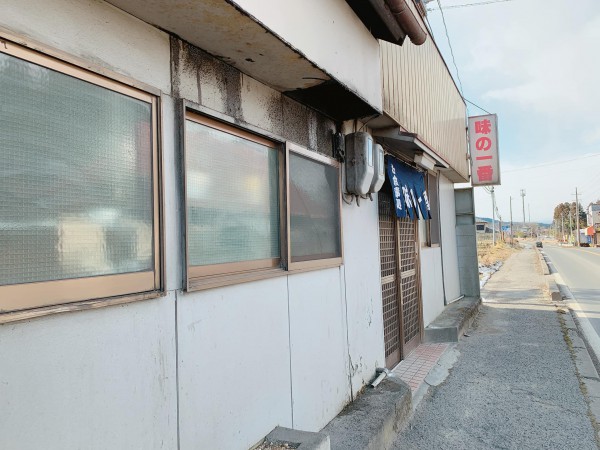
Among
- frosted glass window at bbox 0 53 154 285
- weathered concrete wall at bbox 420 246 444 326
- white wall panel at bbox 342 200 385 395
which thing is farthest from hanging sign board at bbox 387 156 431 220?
frosted glass window at bbox 0 53 154 285

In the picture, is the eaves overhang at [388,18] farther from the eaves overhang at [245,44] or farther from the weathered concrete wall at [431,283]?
the weathered concrete wall at [431,283]

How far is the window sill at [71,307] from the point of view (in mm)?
1658

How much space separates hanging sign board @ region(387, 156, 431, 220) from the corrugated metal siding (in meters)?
0.60

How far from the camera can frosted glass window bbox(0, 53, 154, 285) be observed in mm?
1761

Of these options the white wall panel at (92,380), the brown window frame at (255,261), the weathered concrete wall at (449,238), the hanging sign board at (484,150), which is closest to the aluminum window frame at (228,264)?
the brown window frame at (255,261)

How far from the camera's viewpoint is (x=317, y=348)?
13.0 ft

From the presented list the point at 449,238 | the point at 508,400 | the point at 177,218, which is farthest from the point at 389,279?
the point at 449,238

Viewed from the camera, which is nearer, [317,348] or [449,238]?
[317,348]

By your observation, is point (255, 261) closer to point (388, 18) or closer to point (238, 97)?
point (238, 97)

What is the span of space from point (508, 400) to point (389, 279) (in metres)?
2.30

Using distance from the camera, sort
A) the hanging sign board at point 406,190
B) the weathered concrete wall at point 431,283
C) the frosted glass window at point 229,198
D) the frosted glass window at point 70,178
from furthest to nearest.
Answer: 1. the weathered concrete wall at point 431,283
2. the hanging sign board at point 406,190
3. the frosted glass window at point 229,198
4. the frosted glass window at point 70,178

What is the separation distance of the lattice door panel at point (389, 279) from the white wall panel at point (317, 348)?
1.83 metres

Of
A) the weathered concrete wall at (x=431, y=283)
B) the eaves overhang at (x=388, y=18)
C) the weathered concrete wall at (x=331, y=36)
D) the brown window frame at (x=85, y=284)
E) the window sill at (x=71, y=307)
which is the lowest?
the weathered concrete wall at (x=431, y=283)

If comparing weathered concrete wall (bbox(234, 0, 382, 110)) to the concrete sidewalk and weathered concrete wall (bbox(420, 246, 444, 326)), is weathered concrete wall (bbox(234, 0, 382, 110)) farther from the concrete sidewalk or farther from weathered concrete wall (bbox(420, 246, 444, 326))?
weathered concrete wall (bbox(420, 246, 444, 326))
